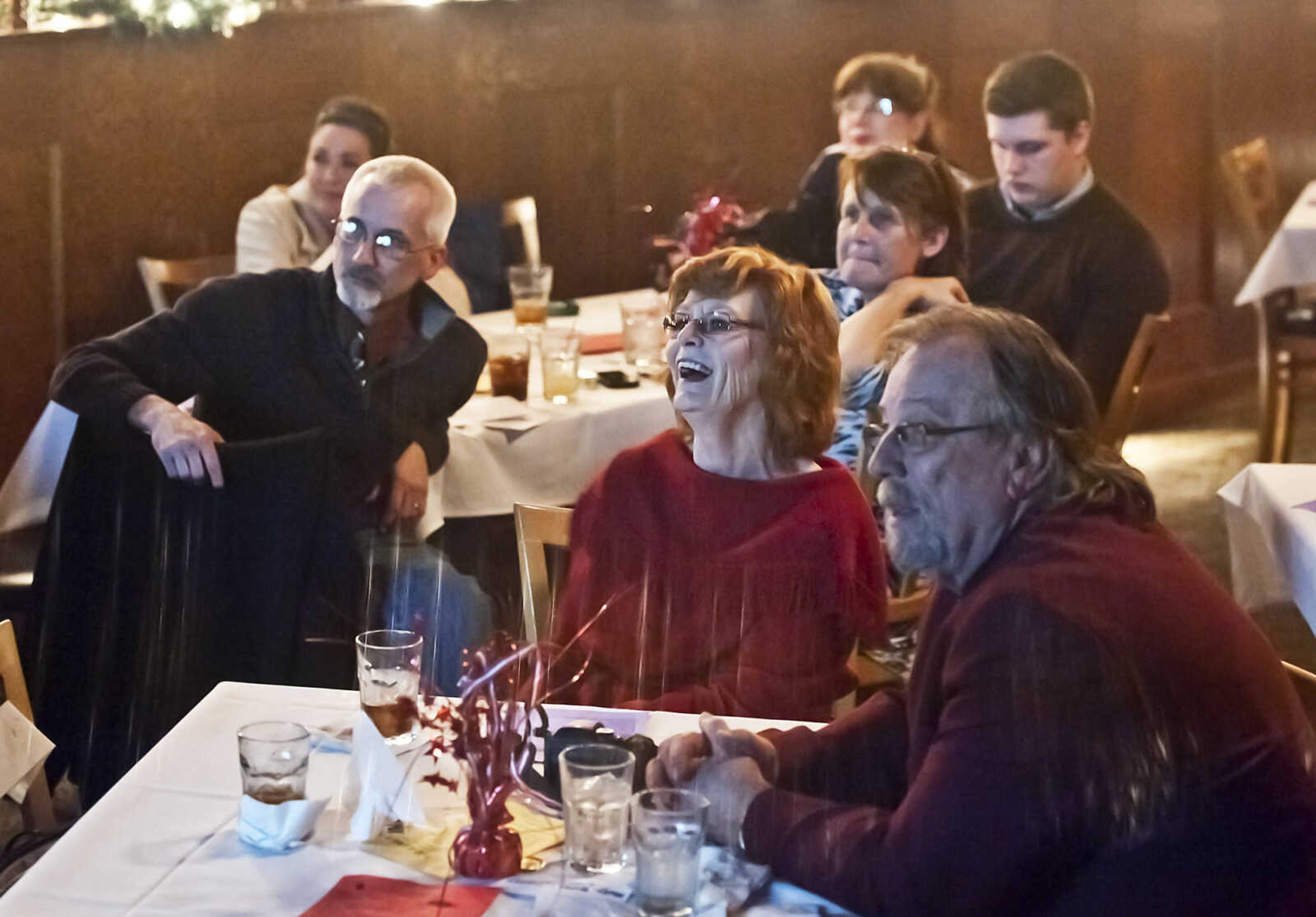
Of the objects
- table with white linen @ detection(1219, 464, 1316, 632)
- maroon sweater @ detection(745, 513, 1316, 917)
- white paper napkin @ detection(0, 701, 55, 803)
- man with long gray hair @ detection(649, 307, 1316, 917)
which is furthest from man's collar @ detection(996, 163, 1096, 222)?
white paper napkin @ detection(0, 701, 55, 803)

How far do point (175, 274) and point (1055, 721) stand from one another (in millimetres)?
3306

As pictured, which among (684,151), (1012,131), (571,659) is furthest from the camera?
(684,151)

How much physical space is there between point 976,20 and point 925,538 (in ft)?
15.4

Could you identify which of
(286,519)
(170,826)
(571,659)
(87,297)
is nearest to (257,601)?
(286,519)

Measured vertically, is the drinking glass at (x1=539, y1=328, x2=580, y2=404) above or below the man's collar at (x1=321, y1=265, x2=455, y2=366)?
below

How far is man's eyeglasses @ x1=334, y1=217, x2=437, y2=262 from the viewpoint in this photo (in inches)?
113

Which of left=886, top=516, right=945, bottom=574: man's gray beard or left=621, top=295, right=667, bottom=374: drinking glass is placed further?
left=621, top=295, right=667, bottom=374: drinking glass

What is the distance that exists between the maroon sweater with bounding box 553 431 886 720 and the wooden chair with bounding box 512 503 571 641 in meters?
0.04

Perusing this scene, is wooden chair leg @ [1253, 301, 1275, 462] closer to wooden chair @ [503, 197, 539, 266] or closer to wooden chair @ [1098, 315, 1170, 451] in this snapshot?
wooden chair @ [1098, 315, 1170, 451]

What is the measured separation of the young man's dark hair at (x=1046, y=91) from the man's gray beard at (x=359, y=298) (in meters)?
1.64

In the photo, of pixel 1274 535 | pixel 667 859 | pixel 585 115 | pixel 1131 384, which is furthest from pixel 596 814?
pixel 585 115

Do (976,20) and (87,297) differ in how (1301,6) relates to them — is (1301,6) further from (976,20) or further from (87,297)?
(87,297)

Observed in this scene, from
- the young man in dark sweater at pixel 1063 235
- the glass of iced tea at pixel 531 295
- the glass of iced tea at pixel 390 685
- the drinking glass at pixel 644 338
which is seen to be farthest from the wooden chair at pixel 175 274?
the glass of iced tea at pixel 390 685

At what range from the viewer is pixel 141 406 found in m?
2.69
